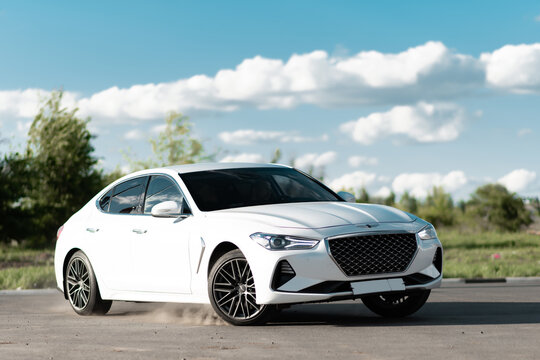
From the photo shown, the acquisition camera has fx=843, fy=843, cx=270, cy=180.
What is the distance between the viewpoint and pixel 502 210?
2456 inches

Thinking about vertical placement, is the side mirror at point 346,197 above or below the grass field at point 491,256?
above

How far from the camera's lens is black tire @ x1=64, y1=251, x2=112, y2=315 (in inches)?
415

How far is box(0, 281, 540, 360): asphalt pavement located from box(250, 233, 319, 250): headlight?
0.82 m

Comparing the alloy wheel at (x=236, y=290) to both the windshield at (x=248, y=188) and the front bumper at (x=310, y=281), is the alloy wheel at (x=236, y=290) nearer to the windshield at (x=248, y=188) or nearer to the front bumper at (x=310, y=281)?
the front bumper at (x=310, y=281)

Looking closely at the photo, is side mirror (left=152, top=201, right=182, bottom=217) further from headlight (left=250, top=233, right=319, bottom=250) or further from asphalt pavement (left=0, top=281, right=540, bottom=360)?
headlight (left=250, top=233, right=319, bottom=250)

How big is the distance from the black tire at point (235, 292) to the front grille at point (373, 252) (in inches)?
34.6

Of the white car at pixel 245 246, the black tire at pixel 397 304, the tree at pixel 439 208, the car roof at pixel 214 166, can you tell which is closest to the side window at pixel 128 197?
the white car at pixel 245 246

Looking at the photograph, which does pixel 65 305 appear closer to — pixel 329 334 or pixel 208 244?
pixel 208 244

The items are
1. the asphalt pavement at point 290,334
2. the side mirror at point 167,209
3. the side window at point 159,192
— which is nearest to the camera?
the asphalt pavement at point 290,334

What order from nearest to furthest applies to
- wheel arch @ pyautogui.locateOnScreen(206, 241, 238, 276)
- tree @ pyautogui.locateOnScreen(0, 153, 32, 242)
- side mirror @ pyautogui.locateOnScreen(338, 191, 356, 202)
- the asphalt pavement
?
the asphalt pavement → wheel arch @ pyautogui.locateOnScreen(206, 241, 238, 276) → side mirror @ pyautogui.locateOnScreen(338, 191, 356, 202) → tree @ pyautogui.locateOnScreen(0, 153, 32, 242)

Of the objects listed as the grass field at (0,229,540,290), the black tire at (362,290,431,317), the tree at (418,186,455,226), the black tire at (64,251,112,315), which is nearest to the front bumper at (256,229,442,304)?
the black tire at (362,290,431,317)

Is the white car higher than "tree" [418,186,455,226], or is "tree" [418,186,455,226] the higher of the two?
the white car

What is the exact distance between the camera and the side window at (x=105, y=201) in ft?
35.6

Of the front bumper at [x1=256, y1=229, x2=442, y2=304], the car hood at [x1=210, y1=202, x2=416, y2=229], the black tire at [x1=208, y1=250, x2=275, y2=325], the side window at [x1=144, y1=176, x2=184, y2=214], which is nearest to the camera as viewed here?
the front bumper at [x1=256, y1=229, x2=442, y2=304]
